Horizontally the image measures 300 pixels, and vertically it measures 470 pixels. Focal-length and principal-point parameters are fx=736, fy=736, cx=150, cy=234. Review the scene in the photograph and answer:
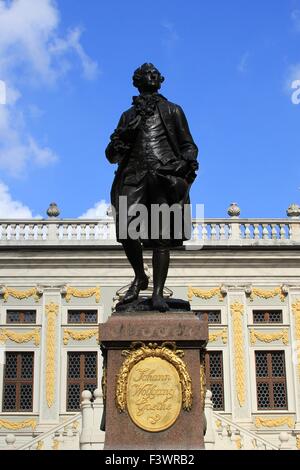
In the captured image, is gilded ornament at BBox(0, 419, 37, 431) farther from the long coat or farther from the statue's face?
the statue's face

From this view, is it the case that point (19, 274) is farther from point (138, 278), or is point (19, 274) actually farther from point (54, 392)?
point (138, 278)

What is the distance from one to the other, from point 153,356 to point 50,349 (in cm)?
1762

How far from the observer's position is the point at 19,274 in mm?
24203

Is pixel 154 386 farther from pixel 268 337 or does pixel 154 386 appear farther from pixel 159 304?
pixel 268 337

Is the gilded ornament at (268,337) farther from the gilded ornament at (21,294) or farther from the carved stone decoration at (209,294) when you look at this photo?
the gilded ornament at (21,294)

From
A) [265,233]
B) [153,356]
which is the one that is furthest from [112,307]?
[153,356]

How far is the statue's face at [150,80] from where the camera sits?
7082mm

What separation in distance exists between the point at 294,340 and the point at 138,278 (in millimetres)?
17481

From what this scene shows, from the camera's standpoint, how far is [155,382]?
6.12 meters

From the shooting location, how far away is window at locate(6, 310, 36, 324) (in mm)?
23844

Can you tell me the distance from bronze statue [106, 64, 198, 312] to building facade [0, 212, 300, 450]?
15959 millimetres

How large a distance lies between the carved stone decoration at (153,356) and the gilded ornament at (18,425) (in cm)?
1722

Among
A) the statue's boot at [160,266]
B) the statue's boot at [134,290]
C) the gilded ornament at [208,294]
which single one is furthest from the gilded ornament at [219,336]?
the statue's boot at [160,266]

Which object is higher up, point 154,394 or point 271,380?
point 271,380
